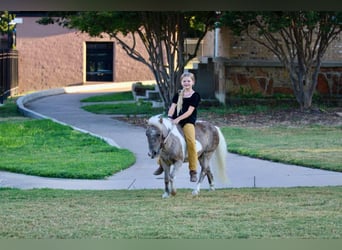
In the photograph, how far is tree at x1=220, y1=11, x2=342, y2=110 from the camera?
19359mm

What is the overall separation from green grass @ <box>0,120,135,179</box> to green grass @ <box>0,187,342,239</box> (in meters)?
1.66

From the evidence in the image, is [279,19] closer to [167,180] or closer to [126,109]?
[126,109]

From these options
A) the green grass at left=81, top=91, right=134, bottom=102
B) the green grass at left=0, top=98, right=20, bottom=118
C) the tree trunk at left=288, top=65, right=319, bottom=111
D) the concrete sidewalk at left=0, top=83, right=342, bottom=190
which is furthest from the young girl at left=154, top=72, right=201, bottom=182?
the green grass at left=81, top=91, right=134, bottom=102

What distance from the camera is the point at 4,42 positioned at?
33.2m

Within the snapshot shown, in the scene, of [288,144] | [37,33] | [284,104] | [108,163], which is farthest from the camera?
[37,33]

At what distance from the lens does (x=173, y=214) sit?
8.81 meters

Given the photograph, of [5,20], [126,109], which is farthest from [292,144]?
[5,20]

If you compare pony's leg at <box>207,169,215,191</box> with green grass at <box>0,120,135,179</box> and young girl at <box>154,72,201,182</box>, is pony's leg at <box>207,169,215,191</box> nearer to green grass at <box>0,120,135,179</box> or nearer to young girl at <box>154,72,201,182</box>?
young girl at <box>154,72,201,182</box>

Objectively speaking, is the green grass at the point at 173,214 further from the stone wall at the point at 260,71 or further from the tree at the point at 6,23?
the tree at the point at 6,23

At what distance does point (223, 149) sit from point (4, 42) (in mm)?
24298

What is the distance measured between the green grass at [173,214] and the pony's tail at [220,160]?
0.23m

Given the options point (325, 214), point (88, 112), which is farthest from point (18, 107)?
point (325, 214)

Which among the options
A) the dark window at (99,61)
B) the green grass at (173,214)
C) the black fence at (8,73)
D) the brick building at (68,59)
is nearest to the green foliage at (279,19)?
the brick building at (68,59)

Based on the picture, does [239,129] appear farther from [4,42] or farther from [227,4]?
[4,42]
